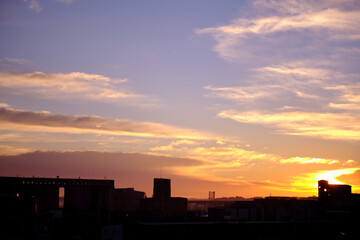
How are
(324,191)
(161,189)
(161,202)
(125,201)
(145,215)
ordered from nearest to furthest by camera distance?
(145,215) → (161,202) → (161,189) → (324,191) → (125,201)

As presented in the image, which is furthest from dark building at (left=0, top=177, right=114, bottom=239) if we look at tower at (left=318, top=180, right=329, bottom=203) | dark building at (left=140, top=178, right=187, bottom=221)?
tower at (left=318, top=180, right=329, bottom=203)

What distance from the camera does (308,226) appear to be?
97.6 m

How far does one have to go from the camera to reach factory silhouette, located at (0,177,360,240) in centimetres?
6925

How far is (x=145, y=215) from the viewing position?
121 m

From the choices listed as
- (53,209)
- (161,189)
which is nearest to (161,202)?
(161,189)

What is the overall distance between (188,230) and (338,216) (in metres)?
51.6

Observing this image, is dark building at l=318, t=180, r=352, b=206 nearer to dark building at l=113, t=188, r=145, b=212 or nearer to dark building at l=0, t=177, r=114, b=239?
dark building at l=113, t=188, r=145, b=212

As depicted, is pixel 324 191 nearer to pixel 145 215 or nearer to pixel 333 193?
pixel 333 193

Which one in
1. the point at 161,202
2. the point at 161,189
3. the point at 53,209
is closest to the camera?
the point at 53,209

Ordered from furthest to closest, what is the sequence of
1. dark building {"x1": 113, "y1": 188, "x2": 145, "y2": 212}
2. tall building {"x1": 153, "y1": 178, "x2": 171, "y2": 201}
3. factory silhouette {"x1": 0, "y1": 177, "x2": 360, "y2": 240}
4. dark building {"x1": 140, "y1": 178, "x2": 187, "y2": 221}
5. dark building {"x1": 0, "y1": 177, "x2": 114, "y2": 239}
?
dark building {"x1": 113, "y1": 188, "x2": 145, "y2": 212}
tall building {"x1": 153, "y1": 178, "x2": 171, "y2": 201}
dark building {"x1": 140, "y1": 178, "x2": 187, "y2": 221}
factory silhouette {"x1": 0, "y1": 177, "x2": 360, "y2": 240}
dark building {"x1": 0, "y1": 177, "x2": 114, "y2": 239}

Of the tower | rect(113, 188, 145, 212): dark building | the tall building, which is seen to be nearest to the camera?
the tall building

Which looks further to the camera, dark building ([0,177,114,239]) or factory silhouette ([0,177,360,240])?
factory silhouette ([0,177,360,240])

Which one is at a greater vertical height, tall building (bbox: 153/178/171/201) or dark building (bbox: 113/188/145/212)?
tall building (bbox: 153/178/171/201)

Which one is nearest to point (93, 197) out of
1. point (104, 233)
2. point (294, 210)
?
point (104, 233)
